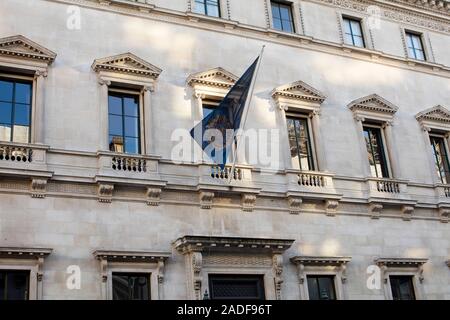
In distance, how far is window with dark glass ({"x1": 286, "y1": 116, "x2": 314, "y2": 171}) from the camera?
19359 millimetres

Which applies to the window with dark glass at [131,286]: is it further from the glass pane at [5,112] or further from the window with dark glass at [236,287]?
the glass pane at [5,112]

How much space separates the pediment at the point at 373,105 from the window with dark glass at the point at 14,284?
496 inches

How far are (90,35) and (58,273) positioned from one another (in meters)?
7.36

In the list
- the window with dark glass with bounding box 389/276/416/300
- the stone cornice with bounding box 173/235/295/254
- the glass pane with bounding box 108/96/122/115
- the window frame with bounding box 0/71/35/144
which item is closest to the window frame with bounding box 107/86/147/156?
the glass pane with bounding box 108/96/122/115

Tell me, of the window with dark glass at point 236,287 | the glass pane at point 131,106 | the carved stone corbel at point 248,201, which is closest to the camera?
the window with dark glass at point 236,287

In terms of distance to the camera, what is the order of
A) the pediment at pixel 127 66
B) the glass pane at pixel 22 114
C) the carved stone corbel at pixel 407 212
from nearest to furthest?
1. the glass pane at pixel 22 114
2. the pediment at pixel 127 66
3. the carved stone corbel at pixel 407 212

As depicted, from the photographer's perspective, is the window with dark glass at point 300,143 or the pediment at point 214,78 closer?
the pediment at point 214,78

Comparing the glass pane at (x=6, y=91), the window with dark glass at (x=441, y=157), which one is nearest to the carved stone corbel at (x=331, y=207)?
the window with dark glass at (x=441, y=157)

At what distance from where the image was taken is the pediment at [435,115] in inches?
875

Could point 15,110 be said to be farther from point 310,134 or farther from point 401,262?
point 401,262
